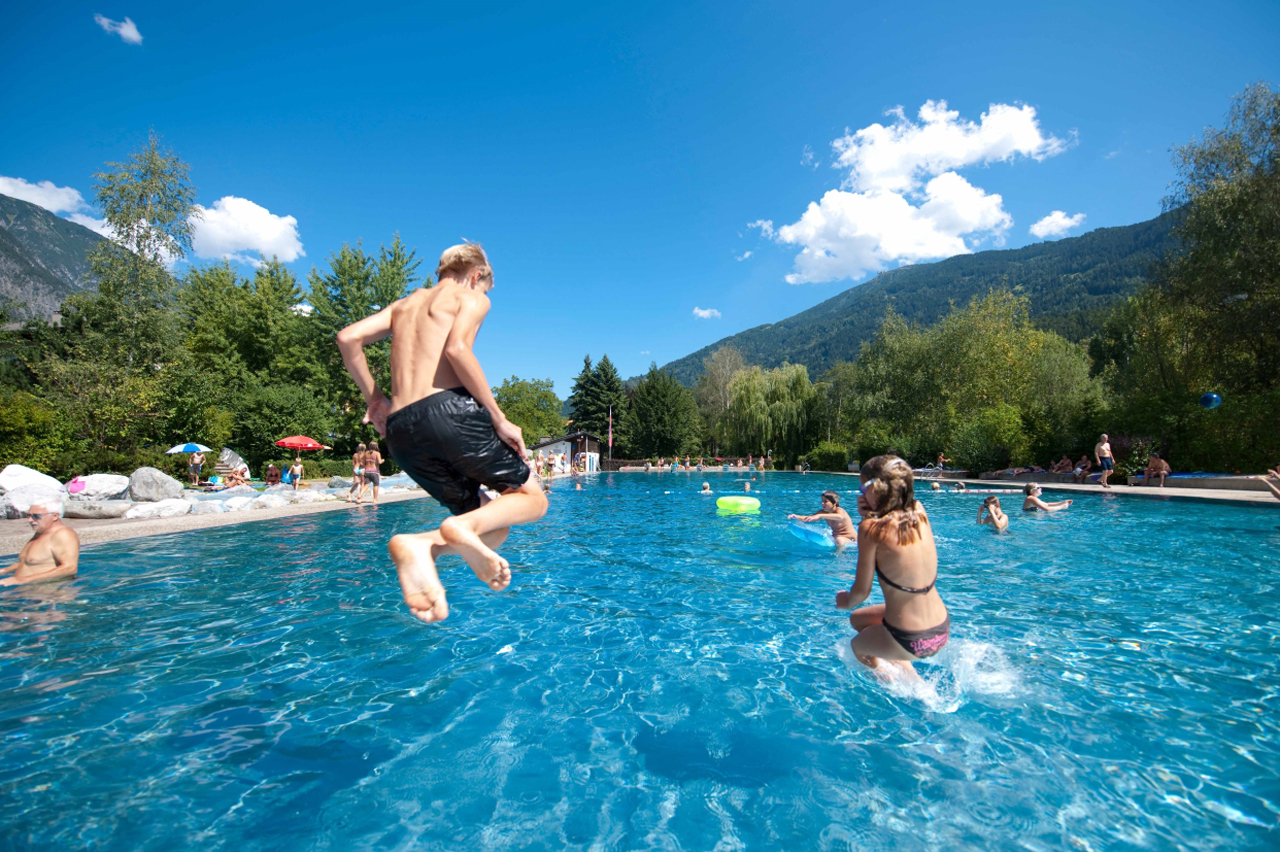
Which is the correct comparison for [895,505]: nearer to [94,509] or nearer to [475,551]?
[475,551]

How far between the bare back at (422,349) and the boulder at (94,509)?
1536 centimetres

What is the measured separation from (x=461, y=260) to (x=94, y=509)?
51.3 feet

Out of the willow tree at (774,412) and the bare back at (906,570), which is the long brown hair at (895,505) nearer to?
the bare back at (906,570)

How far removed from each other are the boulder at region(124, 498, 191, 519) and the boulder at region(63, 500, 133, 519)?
0.74 feet

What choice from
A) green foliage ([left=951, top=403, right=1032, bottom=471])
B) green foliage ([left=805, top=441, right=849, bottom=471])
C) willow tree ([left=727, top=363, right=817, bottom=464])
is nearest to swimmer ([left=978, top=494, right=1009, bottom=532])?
green foliage ([left=951, top=403, right=1032, bottom=471])

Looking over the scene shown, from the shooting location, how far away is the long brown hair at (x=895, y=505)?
3674 mm

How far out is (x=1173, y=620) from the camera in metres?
6.11

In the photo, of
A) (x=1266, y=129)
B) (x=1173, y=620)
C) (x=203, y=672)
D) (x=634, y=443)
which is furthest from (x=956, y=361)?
(x=203, y=672)

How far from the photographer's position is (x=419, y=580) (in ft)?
8.08

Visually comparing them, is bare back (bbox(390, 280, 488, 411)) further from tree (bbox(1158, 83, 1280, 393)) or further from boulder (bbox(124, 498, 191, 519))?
tree (bbox(1158, 83, 1280, 393))

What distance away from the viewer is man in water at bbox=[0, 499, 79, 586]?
23.7 feet

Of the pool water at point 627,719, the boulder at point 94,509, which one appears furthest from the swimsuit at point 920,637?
the boulder at point 94,509

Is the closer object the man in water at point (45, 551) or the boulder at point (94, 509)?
the man in water at point (45, 551)

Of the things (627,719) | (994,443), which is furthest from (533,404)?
(627,719)
